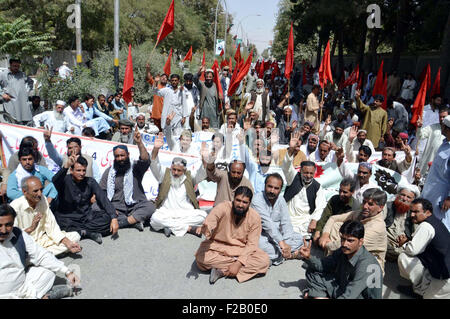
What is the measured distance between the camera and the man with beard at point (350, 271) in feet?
11.9

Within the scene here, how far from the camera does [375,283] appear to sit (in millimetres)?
3641

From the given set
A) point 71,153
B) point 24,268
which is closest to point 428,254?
point 24,268

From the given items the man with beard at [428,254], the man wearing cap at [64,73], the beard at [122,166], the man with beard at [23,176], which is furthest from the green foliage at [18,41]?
the man with beard at [428,254]

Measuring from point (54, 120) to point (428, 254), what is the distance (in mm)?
6414

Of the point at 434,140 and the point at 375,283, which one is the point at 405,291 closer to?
the point at 375,283

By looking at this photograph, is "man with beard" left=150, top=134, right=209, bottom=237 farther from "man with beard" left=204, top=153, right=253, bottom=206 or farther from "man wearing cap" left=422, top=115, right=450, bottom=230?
"man wearing cap" left=422, top=115, right=450, bottom=230

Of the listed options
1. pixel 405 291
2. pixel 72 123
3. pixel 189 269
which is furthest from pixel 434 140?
pixel 72 123

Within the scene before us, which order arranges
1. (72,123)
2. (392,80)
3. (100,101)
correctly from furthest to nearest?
(392,80) < (100,101) < (72,123)

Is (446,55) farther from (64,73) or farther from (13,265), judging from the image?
(13,265)

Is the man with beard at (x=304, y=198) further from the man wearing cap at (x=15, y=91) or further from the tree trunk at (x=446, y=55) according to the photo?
the tree trunk at (x=446, y=55)

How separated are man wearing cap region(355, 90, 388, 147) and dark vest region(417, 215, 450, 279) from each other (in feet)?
14.6

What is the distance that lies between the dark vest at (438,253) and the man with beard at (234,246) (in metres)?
1.57

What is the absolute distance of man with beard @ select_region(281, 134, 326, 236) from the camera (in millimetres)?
5473

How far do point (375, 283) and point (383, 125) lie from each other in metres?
5.23
